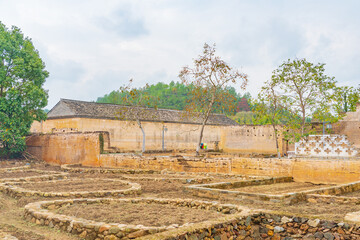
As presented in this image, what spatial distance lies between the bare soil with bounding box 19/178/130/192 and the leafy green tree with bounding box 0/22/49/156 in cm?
1287

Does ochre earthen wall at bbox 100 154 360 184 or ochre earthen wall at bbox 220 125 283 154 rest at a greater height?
ochre earthen wall at bbox 220 125 283 154

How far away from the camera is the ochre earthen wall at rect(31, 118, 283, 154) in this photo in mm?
26462

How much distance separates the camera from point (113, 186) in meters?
12.5

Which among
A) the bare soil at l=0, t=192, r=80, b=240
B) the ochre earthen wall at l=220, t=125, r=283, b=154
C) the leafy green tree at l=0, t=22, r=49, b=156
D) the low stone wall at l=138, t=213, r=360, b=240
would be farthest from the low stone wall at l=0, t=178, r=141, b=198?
the ochre earthen wall at l=220, t=125, r=283, b=154

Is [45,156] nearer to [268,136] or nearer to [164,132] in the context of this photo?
[164,132]

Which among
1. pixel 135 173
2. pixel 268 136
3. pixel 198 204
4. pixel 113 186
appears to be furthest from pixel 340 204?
pixel 268 136

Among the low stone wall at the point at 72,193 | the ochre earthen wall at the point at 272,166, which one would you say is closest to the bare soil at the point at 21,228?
the low stone wall at the point at 72,193

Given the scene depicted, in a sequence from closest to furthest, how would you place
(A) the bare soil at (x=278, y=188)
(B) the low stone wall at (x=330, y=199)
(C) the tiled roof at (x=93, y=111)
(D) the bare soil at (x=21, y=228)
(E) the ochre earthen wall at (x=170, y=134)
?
(D) the bare soil at (x=21, y=228), (B) the low stone wall at (x=330, y=199), (A) the bare soil at (x=278, y=188), (E) the ochre earthen wall at (x=170, y=134), (C) the tiled roof at (x=93, y=111)

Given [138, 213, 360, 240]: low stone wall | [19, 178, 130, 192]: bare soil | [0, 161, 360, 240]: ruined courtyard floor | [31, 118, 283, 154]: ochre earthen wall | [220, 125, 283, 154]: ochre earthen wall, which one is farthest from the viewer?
[31, 118, 283, 154]: ochre earthen wall

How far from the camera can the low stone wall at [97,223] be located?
6.02 meters

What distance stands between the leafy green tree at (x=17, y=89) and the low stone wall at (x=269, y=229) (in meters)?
21.0

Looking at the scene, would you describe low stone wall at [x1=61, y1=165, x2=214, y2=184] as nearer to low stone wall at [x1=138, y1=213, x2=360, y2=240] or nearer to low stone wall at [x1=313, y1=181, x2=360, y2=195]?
low stone wall at [x1=313, y1=181, x2=360, y2=195]

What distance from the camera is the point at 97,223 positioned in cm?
641

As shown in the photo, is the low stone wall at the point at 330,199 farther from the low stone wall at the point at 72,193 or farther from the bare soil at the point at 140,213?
the low stone wall at the point at 72,193
